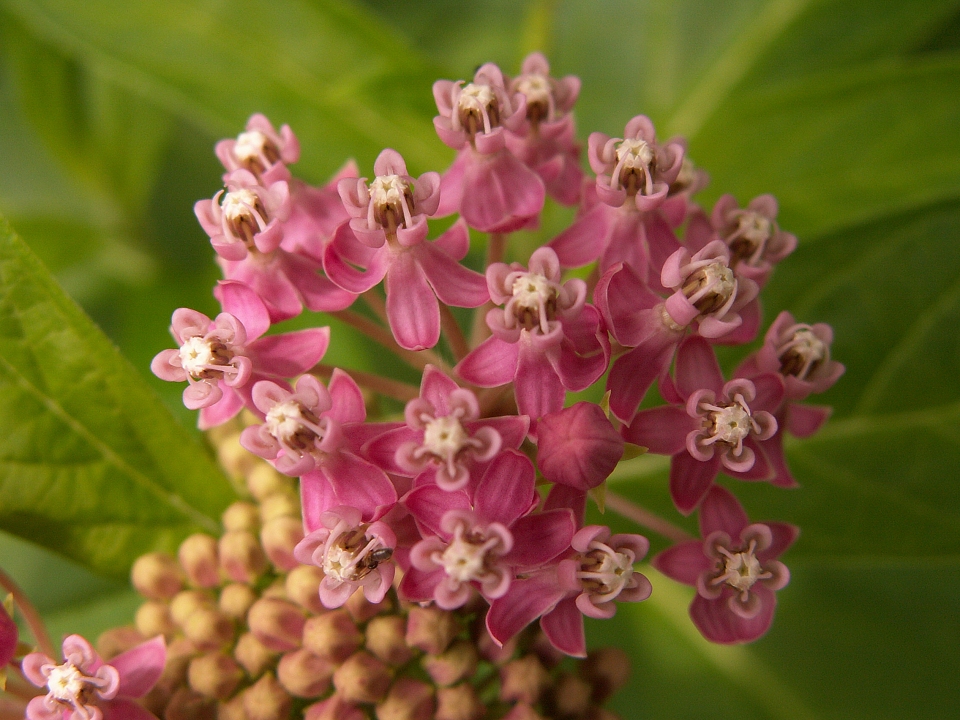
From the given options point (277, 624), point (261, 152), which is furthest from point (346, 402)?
point (261, 152)

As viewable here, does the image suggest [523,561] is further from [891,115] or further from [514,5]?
[514,5]

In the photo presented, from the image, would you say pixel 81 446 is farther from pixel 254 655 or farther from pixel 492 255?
pixel 492 255

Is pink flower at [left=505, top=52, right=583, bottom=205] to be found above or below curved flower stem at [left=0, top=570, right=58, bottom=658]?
above

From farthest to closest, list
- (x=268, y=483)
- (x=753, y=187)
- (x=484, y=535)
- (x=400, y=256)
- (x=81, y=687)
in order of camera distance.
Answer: (x=753, y=187), (x=268, y=483), (x=400, y=256), (x=81, y=687), (x=484, y=535)

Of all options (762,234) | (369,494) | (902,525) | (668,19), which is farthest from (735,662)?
(668,19)

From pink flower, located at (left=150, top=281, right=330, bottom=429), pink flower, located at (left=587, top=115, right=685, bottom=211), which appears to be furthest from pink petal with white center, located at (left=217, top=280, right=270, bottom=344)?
pink flower, located at (left=587, top=115, right=685, bottom=211)

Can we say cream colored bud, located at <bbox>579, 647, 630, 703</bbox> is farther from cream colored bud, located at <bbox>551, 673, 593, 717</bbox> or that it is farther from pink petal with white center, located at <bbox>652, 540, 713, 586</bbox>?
pink petal with white center, located at <bbox>652, 540, 713, 586</bbox>
